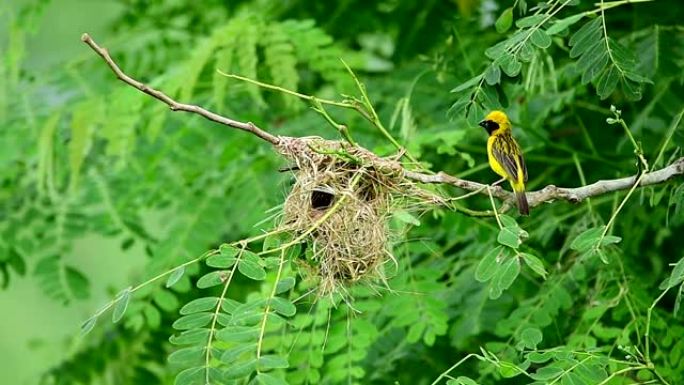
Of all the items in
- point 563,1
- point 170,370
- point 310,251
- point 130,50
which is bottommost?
point 170,370

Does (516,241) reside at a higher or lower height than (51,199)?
higher

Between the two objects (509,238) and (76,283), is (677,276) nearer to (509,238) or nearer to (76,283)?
(509,238)

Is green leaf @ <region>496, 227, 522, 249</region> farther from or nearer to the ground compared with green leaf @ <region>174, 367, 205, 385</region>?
farther from the ground

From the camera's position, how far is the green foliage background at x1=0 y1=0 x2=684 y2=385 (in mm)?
2930

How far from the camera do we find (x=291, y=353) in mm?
3605

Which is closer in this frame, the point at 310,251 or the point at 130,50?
the point at 310,251

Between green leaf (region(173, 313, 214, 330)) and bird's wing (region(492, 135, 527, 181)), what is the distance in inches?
32.4

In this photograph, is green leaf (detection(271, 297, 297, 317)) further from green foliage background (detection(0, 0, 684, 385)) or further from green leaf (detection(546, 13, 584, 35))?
green leaf (detection(546, 13, 584, 35))

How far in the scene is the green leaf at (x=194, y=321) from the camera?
271cm

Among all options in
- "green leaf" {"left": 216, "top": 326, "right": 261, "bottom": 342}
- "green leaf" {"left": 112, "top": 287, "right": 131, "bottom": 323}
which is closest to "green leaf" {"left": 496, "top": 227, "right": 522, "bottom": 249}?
"green leaf" {"left": 216, "top": 326, "right": 261, "bottom": 342}

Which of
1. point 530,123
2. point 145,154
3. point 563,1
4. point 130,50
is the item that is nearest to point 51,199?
point 145,154

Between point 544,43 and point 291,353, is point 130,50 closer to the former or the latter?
point 291,353

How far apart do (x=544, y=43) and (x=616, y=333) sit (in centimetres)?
93

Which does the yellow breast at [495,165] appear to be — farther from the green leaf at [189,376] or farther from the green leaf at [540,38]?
the green leaf at [189,376]
